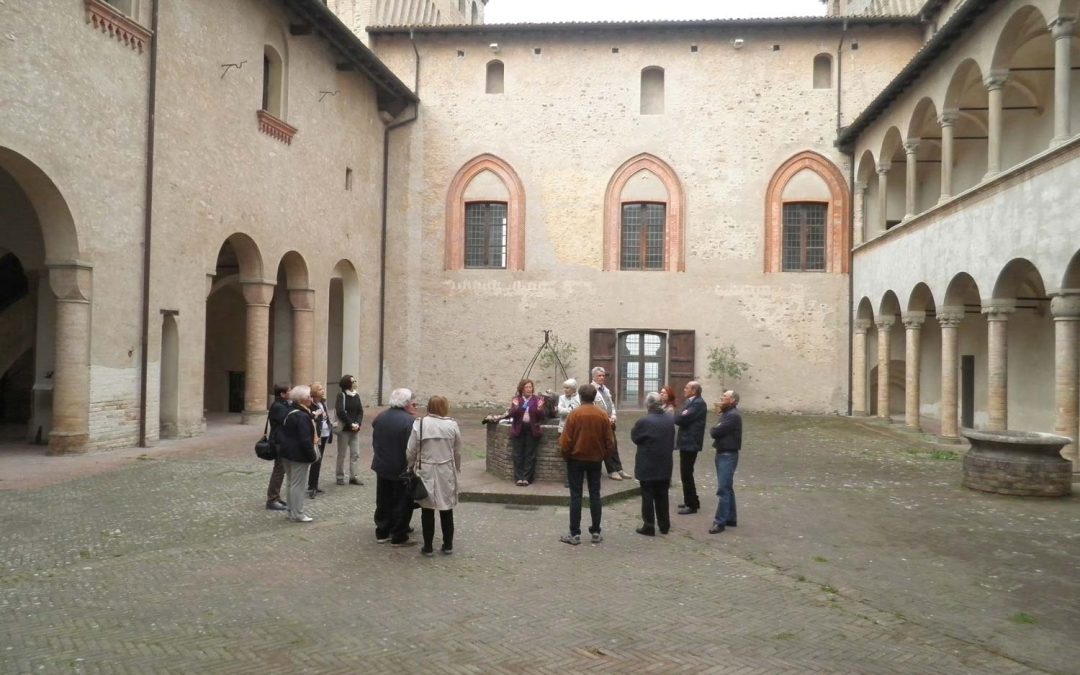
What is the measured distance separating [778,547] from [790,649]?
2956 mm

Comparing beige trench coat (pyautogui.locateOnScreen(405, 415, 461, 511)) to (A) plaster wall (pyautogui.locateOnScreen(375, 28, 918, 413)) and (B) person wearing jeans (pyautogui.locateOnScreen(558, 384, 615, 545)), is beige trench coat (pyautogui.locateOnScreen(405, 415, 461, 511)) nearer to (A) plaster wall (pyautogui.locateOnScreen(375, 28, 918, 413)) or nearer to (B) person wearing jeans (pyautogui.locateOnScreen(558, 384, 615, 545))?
(B) person wearing jeans (pyautogui.locateOnScreen(558, 384, 615, 545))

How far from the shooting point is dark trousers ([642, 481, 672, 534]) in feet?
28.2

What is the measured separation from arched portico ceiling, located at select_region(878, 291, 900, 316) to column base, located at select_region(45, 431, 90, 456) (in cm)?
1887

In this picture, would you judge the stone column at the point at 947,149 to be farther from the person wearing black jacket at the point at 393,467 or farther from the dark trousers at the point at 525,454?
the person wearing black jacket at the point at 393,467

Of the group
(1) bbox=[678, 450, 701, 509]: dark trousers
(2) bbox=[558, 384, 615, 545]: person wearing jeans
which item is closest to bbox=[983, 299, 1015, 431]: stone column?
(1) bbox=[678, 450, 701, 509]: dark trousers

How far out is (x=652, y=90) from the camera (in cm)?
2527

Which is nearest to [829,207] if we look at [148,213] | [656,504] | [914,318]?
[914,318]

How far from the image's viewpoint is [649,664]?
5.11m

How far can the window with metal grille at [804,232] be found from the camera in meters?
24.7

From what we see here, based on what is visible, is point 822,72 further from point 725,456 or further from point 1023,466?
point 725,456

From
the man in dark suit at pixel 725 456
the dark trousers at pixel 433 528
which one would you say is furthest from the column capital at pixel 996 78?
the dark trousers at pixel 433 528

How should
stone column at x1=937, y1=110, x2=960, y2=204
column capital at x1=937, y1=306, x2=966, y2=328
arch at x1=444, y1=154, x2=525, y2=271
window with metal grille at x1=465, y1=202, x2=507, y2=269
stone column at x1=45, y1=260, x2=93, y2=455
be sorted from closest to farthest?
stone column at x1=45, y1=260, x2=93, y2=455 → column capital at x1=937, y1=306, x2=966, y2=328 → stone column at x1=937, y1=110, x2=960, y2=204 → arch at x1=444, y1=154, x2=525, y2=271 → window with metal grille at x1=465, y1=202, x2=507, y2=269

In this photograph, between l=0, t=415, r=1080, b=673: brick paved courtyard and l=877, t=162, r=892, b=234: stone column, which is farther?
l=877, t=162, r=892, b=234: stone column

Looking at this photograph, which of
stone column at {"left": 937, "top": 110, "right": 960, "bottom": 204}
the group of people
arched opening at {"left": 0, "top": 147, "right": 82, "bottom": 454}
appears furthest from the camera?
stone column at {"left": 937, "top": 110, "right": 960, "bottom": 204}
